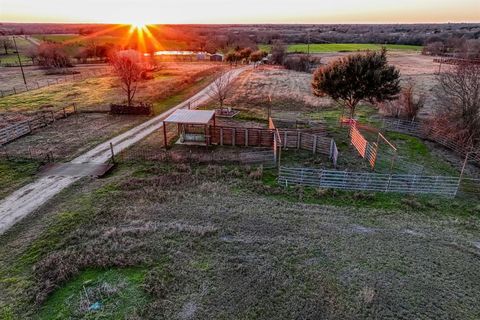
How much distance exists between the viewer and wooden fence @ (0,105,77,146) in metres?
23.8

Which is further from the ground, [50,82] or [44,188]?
[50,82]

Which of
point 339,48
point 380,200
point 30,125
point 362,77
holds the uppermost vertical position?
point 362,77

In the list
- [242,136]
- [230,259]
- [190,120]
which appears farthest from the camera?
[242,136]

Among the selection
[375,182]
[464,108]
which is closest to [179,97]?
[375,182]

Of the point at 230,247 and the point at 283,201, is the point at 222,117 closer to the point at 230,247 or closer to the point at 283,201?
the point at 283,201

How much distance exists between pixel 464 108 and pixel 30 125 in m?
34.1

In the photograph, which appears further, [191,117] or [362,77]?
[362,77]

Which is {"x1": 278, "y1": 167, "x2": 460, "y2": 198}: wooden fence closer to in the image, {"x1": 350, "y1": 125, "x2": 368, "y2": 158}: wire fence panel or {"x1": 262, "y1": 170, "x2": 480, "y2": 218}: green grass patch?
{"x1": 262, "y1": 170, "x2": 480, "y2": 218}: green grass patch

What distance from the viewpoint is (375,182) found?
58.1 feet

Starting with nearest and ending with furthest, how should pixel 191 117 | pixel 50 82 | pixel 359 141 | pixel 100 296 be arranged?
pixel 100 296 < pixel 359 141 < pixel 191 117 < pixel 50 82

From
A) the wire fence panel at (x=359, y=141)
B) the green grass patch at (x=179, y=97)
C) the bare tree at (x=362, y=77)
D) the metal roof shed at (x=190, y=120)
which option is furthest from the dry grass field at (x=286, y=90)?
the metal roof shed at (x=190, y=120)

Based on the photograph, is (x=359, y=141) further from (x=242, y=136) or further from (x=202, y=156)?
(x=202, y=156)

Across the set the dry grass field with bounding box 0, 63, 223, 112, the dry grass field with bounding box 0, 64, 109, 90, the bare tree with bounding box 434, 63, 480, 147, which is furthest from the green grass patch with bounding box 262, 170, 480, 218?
the dry grass field with bounding box 0, 64, 109, 90

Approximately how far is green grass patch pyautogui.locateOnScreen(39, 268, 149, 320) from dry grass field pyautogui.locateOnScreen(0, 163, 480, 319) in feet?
0.12
